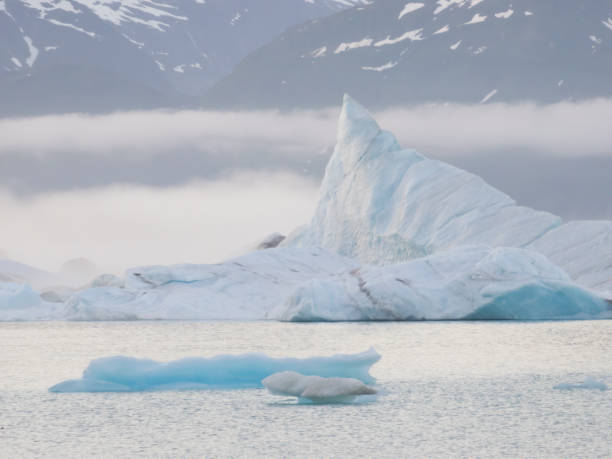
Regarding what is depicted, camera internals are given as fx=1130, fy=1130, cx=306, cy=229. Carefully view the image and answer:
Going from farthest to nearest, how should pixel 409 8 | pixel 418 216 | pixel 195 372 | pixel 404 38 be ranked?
pixel 409 8
pixel 404 38
pixel 418 216
pixel 195 372

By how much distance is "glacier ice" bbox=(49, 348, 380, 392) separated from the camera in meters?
19.2

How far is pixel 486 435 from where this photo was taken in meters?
15.4

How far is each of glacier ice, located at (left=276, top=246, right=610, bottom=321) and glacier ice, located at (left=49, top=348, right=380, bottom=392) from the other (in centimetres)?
1263

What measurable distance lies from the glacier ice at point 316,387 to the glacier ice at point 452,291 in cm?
1470

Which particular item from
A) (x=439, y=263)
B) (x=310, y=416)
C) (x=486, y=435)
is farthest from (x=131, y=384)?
(x=439, y=263)

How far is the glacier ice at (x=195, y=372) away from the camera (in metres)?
19.2

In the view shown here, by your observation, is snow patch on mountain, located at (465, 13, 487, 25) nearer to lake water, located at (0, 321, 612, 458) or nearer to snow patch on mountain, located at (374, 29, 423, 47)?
snow patch on mountain, located at (374, 29, 423, 47)

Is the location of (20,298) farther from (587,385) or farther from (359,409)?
(587,385)

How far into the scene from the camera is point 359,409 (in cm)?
1753

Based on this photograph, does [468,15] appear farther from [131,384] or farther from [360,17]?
[131,384]

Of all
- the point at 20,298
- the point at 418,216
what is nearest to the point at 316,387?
the point at 418,216

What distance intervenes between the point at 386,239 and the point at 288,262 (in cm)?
472

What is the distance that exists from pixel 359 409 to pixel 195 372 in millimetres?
3620

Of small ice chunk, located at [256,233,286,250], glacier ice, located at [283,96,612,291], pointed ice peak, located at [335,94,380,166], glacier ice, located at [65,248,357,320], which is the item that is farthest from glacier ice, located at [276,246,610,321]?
small ice chunk, located at [256,233,286,250]
